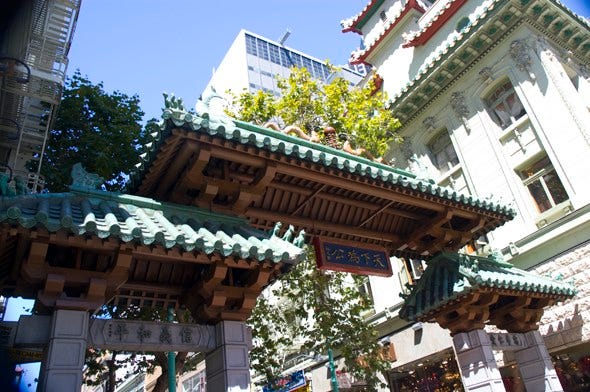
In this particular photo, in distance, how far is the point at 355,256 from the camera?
29.3ft

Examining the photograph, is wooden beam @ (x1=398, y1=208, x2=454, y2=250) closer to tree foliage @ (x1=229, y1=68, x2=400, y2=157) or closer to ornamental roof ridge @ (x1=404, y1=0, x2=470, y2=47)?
tree foliage @ (x1=229, y1=68, x2=400, y2=157)

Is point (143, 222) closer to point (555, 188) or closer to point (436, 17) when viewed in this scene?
point (555, 188)

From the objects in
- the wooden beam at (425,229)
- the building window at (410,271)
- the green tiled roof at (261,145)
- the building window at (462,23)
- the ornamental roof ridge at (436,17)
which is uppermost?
the ornamental roof ridge at (436,17)

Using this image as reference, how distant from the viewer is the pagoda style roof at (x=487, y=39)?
1752cm

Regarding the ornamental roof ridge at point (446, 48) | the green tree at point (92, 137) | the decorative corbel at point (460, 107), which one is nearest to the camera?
the green tree at point (92, 137)

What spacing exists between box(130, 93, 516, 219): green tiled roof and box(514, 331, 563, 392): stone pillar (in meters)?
3.37

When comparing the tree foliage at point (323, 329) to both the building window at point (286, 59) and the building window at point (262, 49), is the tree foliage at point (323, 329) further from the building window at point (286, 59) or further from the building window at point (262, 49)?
the building window at point (286, 59)

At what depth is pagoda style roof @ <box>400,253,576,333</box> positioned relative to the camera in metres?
8.46

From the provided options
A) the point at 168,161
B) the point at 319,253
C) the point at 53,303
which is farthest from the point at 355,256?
the point at 53,303

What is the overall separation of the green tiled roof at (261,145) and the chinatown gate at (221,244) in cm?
3

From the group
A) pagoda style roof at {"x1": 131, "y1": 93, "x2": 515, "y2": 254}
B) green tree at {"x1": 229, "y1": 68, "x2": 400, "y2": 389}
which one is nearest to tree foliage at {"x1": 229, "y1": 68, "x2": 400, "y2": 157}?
green tree at {"x1": 229, "y1": 68, "x2": 400, "y2": 389}

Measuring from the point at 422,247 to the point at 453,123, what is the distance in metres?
11.7

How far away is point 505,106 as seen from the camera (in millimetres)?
18109

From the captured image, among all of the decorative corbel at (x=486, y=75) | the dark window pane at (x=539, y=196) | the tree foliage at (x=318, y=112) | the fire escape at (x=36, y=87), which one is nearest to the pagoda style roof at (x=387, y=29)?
the decorative corbel at (x=486, y=75)
